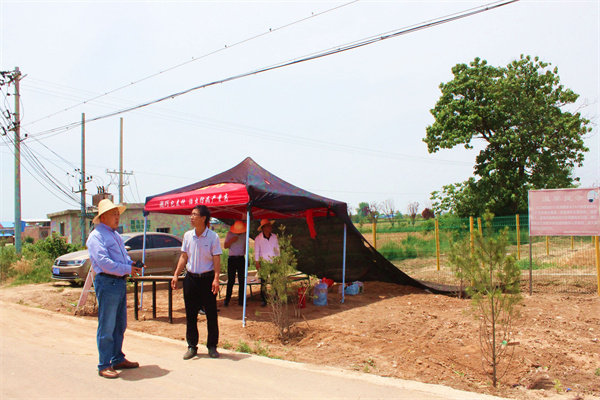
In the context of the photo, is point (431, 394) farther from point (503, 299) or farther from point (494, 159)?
point (494, 159)

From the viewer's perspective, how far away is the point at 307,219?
9727mm

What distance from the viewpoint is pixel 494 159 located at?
24484 mm

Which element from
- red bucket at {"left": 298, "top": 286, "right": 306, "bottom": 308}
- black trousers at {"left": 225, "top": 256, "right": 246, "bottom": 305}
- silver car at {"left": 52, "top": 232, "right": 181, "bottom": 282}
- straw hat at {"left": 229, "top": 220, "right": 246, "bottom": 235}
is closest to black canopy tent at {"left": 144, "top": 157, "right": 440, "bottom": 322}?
straw hat at {"left": 229, "top": 220, "right": 246, "bottom": 235}

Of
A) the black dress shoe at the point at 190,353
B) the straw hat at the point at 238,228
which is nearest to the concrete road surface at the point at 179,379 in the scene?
the black dress shoe at the point at 190,353

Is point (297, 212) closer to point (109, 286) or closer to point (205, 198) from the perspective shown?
point (205, 198)

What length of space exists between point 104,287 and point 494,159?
23.2 m

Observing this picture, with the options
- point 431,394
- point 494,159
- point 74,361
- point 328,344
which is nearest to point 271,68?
point 328,344

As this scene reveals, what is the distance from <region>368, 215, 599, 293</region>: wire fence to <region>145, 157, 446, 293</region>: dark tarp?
7.01 ft

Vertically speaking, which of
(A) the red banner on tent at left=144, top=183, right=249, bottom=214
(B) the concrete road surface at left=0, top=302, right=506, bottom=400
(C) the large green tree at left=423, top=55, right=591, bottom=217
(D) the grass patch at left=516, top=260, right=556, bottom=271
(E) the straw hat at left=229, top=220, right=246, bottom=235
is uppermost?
(C) the large green tree at left=423, top=55, right=591, bottom=217

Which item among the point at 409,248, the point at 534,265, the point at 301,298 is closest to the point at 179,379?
the point at 301,298

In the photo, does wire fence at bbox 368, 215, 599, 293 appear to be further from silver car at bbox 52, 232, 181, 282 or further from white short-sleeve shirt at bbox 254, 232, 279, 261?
silver car at bbox 52, 232, 181, 282

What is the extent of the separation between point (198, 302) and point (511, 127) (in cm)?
2274

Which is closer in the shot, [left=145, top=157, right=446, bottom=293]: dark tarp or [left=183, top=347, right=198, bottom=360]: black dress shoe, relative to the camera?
[left=183, top=347, right=198, bottom=360]: black dress shoe

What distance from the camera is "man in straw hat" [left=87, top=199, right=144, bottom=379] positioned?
15.8ft
